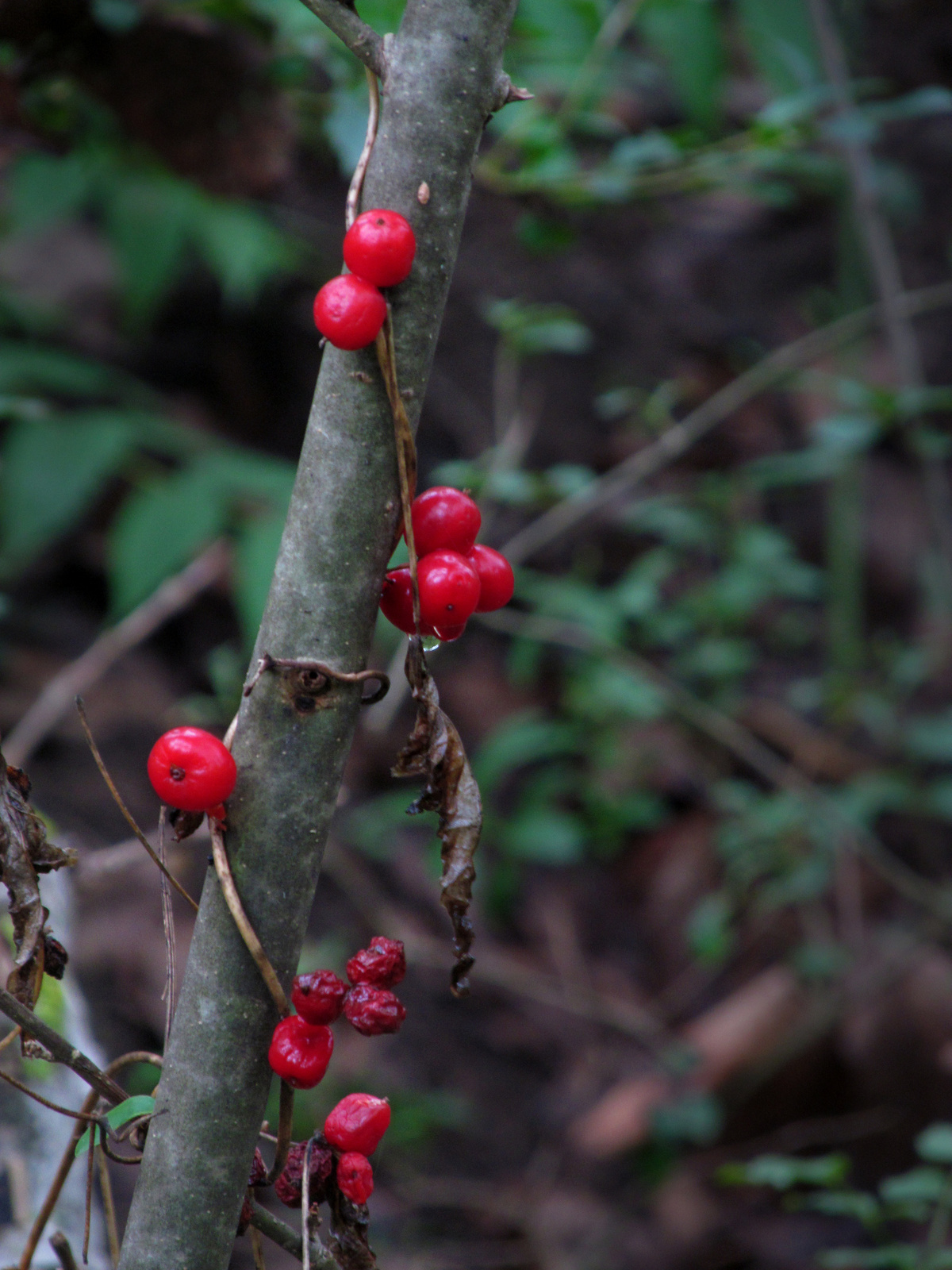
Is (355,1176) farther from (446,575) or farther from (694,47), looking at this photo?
(694,47)

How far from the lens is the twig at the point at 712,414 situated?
243 centimetres

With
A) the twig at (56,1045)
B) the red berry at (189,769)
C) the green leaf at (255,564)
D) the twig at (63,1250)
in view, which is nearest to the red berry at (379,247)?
the red berry at (189,769)

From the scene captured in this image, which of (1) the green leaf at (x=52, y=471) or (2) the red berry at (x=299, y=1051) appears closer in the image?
(2) the red berry at (x=299, y=1051)

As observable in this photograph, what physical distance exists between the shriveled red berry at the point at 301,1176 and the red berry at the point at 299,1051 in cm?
8

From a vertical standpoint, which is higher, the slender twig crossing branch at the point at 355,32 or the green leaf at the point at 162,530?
the green leaf at the point at 162,530

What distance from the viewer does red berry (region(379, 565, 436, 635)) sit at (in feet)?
3.00

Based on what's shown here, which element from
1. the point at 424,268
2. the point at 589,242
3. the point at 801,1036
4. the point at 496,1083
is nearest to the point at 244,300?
the point at 589,242

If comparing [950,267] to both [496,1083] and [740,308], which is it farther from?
[496,1083]

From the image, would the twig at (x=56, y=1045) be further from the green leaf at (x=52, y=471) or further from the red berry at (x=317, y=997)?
the green leaf at (x=52, y=471)

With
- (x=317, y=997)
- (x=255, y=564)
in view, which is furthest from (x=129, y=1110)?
(x=255, y=564)

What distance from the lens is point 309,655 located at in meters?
0.84

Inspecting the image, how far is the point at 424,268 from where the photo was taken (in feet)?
2.76

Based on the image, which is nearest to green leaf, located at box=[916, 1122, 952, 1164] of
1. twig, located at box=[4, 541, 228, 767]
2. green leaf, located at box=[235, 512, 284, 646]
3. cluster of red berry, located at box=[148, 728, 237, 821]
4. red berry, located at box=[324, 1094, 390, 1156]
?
red berry, located at box=[324, 1094, 390, 1156]

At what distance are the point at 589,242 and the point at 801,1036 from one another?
4.06 meters
